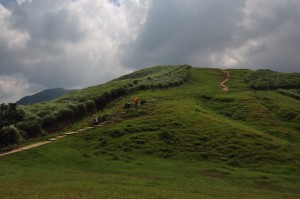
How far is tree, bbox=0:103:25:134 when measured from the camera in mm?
54606

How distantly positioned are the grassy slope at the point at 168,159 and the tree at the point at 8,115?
699 centimetres

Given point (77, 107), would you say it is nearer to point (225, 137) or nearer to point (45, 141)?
point (45, 141)

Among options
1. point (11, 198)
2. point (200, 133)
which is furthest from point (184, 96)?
point (11, 198)

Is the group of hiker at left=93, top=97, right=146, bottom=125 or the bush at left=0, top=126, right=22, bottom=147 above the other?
the group of hiker at left=93, top=97, right=146, bottom=125

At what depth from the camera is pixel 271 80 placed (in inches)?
4680

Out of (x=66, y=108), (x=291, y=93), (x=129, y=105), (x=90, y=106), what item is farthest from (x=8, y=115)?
(x=291, y=93)

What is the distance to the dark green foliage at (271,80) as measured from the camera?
365ft

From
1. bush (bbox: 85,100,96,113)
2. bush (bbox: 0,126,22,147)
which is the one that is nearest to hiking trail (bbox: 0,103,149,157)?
bush (bbox: 0,126,22,147)

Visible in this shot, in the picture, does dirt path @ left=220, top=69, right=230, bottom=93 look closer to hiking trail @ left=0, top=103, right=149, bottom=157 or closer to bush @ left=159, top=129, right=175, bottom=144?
hiking trail @ left=0, top=103, right=149, bottom=157

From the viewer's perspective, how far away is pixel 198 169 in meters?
45.2

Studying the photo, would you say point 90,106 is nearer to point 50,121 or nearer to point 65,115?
point 65,115

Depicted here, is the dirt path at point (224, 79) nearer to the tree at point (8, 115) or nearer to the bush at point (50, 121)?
the bush at point (50, 121)

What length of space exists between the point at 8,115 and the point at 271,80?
83045 mm

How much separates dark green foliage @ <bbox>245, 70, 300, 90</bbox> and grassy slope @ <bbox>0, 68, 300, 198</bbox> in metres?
32.4
